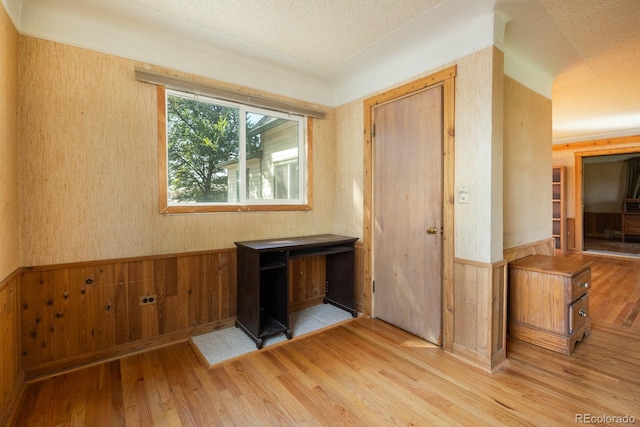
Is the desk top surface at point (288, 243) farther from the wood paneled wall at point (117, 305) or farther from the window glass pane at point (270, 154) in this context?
the window glass pane at point (270, 154)

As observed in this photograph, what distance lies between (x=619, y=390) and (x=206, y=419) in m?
2.53

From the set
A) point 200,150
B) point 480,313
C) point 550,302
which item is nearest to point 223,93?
point 200,150

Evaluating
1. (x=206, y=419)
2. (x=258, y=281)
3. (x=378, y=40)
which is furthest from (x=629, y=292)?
(x=206, y=419)

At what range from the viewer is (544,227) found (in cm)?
310

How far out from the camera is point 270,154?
3.04m

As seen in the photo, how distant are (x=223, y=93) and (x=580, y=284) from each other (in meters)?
3.51

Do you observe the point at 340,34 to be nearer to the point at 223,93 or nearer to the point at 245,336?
the point at 223,93

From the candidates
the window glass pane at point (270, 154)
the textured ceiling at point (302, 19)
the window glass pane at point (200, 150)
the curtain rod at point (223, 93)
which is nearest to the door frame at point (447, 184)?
the textured ceiling at point (302, 19)

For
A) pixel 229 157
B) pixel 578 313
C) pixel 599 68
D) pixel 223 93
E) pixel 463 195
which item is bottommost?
pixel 578 313

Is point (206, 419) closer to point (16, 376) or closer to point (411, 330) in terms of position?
point (16, 376)

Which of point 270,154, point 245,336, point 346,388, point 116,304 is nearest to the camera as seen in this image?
point 346,388

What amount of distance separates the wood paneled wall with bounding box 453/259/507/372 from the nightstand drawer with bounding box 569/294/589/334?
576 mm

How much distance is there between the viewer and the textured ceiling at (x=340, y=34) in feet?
6.32

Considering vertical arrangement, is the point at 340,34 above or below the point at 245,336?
above
